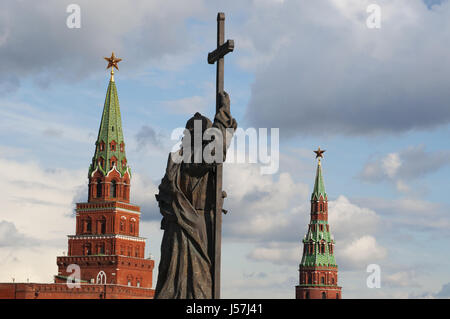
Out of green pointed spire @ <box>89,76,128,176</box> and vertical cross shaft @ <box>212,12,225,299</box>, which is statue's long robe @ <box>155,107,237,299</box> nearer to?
vertical cross shaft @ <box>212,12,225,299</box>

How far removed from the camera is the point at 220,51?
17422 millimetres

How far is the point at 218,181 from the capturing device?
17.0m

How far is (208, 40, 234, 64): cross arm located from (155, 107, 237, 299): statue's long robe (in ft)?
3.72

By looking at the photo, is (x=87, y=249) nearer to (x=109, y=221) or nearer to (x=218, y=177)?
(x=109, y=221)

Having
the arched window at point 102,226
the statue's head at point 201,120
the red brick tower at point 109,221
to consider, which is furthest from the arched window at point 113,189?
the statue's head at point 201,120

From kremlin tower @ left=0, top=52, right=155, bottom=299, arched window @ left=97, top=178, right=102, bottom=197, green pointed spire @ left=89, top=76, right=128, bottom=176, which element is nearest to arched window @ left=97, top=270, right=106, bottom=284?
kremlin tower @ left=0, top=52, right=155, bottom=299

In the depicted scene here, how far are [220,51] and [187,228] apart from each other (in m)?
3.59

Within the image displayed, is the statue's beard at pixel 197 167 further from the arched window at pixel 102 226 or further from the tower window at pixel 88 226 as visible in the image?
the tower window at pixel 88 226

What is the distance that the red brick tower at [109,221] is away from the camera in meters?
108

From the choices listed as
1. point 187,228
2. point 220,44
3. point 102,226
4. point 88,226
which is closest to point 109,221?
point 102,226
